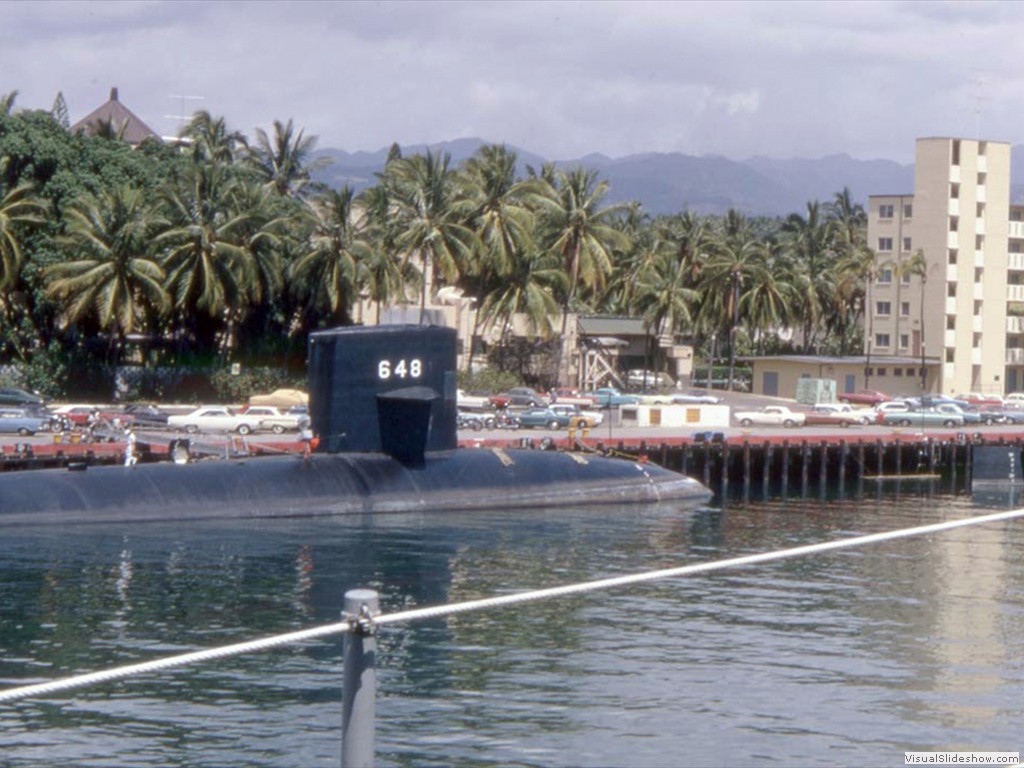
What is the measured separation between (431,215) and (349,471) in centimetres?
4469

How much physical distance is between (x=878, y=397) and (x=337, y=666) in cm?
8408

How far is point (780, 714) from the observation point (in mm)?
22062

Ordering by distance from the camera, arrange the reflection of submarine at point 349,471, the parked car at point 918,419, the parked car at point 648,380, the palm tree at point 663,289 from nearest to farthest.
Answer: the reflection of submarine at point 349,471, the parked car at point 918,419, the palm tree at point 663,289, the parked car at point 648,380

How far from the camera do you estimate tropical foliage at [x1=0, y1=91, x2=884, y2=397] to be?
262 feet

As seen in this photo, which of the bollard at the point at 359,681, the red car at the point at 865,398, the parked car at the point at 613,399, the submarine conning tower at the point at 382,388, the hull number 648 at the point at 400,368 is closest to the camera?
the bollard at the point at 359,681

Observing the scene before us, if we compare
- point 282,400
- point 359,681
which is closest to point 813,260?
point 282,400

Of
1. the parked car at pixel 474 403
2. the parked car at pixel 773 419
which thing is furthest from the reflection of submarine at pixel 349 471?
the parked car at pixel 773 419

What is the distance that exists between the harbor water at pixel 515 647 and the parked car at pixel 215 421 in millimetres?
25228

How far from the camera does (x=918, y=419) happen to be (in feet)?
291

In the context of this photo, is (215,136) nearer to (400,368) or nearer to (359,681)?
(400,368)

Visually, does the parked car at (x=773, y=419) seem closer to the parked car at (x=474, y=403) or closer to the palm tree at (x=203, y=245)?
the parked car at (x=474, y=403)

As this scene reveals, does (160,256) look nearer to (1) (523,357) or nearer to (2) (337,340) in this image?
(1) (523,357)

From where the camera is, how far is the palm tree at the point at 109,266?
78188 millimetres

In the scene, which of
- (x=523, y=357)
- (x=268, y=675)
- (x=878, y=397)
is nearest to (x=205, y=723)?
(x=268, y=675)
